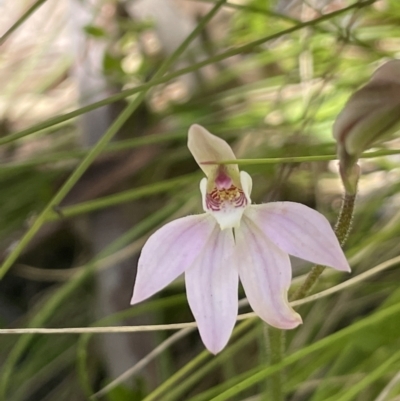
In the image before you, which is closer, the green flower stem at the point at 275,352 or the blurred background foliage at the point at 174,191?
the green flower stem at the point at 275,352

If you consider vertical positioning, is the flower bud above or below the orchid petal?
below

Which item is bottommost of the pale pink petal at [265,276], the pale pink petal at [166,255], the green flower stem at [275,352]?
the green flower stem at [275,352]

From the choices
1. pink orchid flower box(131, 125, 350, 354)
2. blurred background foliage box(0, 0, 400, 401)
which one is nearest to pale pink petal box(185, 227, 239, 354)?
pink orchid flower box(131, 125, 350, 354)

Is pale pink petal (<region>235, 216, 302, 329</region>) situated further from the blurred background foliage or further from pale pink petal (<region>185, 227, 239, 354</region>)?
the blurred background foliage

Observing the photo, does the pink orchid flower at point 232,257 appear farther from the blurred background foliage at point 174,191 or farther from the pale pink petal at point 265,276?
the blurred background foliage at point 174,191

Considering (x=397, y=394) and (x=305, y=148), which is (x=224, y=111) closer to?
(x=305, y=148)

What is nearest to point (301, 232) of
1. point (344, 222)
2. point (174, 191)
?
point (344, 222)

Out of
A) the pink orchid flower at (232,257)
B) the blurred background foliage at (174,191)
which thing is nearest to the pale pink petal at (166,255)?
the pink orchid flower at (232,257)

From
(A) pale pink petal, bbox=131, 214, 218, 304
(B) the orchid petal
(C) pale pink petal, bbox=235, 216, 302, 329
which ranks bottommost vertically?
(C) pale pink petal, bbox=235, 216, 302, 329

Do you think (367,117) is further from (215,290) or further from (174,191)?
(174,191)
